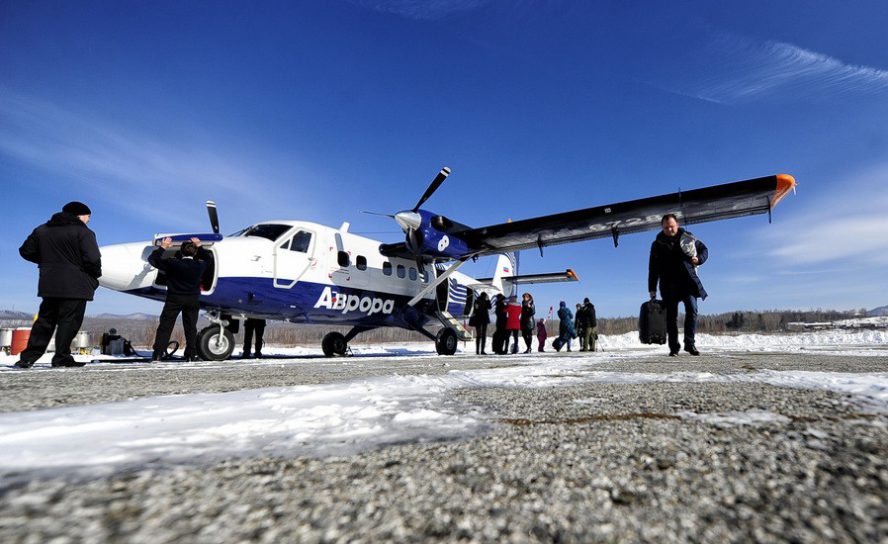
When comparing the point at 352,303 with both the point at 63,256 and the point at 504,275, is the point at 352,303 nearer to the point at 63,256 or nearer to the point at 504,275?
the point at 63,256

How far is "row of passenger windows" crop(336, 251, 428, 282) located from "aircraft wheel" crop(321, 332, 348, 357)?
200 centimetres

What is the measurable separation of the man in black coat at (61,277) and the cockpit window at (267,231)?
364cm

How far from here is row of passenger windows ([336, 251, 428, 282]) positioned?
29.8 feet

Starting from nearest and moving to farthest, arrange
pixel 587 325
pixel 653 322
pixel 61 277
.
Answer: pixel 61 277
pixel 653 322
pixel 587 325

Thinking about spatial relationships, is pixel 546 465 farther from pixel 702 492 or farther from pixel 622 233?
pixel 622 233

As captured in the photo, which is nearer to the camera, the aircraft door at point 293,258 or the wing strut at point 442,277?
the aircraft door at point 293,258

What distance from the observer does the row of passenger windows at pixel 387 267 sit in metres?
9.08

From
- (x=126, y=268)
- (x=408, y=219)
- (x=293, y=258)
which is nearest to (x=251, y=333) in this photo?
(x=293, y=258)

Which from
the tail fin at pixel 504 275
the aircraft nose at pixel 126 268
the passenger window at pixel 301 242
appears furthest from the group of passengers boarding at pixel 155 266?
the tail fin at pixel 504 275

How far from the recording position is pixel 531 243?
32.9 feet

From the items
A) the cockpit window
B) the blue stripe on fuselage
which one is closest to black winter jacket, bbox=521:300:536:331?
the blue stripe on fuselage

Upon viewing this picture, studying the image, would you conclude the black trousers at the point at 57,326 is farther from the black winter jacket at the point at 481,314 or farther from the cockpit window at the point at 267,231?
the black winter jacket at the point at 481,314

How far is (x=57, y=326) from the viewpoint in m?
4.52

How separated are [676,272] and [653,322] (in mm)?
680
